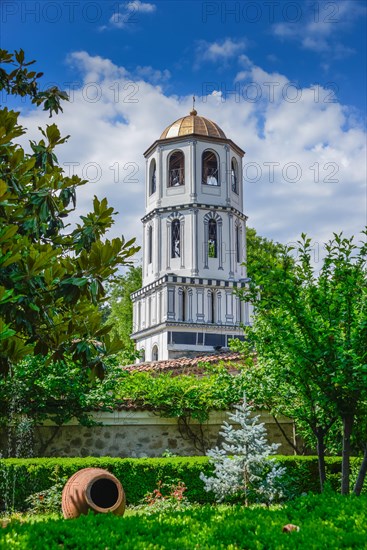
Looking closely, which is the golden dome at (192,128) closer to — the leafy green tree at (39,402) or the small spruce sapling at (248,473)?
the leafy green tree at (39,402)

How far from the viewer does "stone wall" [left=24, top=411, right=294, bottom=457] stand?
1285cm

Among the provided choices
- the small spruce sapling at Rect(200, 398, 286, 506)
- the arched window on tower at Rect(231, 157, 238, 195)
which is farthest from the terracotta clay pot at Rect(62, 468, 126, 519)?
the arched window on tower at Rect(231, 157, 238, 195)

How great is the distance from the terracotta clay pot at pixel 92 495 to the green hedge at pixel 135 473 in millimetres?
2361

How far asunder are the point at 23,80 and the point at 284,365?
5.51 meters

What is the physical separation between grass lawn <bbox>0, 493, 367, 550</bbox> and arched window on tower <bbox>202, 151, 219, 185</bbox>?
31.8 meters

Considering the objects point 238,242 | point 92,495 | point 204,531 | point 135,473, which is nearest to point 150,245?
point 238,242

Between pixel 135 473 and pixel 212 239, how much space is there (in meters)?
26.2

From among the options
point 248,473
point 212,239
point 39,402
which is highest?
point 212,239

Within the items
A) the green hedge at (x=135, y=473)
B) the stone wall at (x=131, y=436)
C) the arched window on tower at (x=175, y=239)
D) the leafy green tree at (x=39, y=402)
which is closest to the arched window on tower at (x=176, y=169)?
the arched window on tower at (x=175, y=239)

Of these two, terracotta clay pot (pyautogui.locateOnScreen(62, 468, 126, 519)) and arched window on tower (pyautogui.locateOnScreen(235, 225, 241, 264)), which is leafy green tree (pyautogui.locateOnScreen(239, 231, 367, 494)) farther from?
arched window on tower (pyautogui.locateOnScreen(235, 225, 241, 264))

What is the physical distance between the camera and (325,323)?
7996 millimetres

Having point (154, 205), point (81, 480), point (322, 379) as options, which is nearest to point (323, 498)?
point (322, 379)

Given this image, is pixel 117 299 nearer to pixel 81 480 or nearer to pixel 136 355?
pixel 136 355

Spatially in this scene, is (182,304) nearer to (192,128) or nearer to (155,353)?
(155,353)
